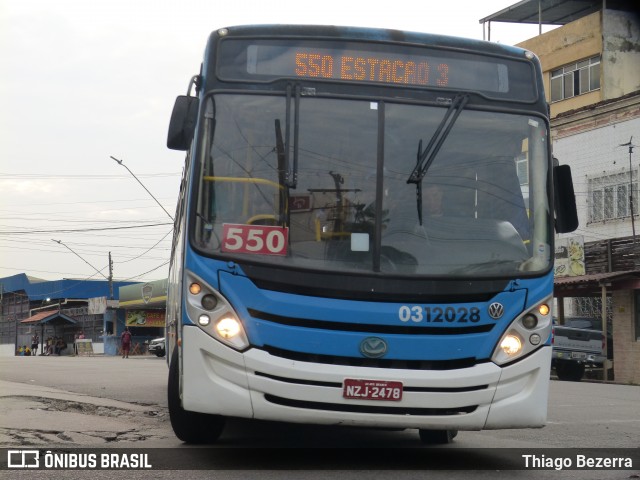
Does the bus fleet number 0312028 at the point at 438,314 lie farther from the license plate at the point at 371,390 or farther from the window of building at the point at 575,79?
the window of building at the point at 575,79

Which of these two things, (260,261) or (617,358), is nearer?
(260,261)

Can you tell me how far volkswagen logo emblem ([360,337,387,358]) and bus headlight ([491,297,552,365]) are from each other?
2.67 ft

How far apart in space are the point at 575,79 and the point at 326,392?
1335 inches

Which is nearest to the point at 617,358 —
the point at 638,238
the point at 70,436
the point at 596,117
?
the point at 638,238

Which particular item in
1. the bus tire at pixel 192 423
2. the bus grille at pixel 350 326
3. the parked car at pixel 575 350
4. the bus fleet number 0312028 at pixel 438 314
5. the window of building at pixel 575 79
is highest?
the window of building at pixel 575 79

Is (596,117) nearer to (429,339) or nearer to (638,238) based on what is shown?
(638,238)

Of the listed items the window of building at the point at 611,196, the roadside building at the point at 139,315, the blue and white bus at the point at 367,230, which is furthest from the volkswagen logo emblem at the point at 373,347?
the roadside building at the point at 139,315

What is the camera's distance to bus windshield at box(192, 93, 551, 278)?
702cm

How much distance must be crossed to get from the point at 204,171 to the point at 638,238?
81.4 ft

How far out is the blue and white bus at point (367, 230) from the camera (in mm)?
6762

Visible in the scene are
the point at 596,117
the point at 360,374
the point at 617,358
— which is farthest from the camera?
the point at 596,117

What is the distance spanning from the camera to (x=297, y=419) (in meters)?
6.73

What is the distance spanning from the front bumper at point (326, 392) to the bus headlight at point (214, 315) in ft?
0.19

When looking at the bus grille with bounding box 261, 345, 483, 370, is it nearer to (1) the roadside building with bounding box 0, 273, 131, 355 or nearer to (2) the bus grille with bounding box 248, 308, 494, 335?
(2) the bus grille with bounding box 248, 308, 494, 335
